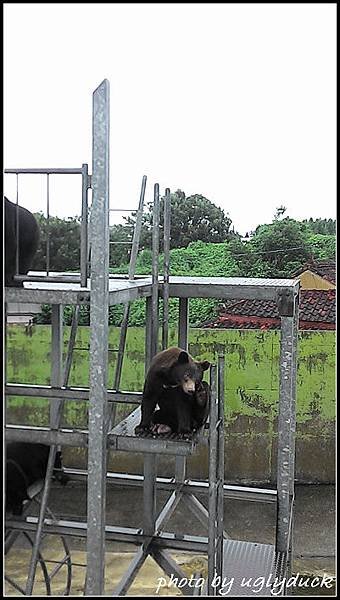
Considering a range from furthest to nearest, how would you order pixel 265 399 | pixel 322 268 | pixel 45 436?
pixel 322 268 < pixel 265 399 < pixel 45 436

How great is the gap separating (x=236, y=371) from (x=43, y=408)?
2.03 metres

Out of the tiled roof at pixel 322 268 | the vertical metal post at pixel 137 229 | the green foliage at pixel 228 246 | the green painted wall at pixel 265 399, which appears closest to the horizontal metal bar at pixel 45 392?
the vertical metal post at pixel 137 229

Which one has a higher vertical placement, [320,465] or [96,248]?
[96,248]

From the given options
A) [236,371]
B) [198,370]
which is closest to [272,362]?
A: [236,371]

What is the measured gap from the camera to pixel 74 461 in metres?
2.13

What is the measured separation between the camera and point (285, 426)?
83.3 inches

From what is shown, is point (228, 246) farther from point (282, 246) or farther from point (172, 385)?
point (172, 385)

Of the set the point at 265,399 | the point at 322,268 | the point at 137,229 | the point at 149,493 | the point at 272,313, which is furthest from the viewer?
the point at 322,268

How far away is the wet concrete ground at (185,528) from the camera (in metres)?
1.82

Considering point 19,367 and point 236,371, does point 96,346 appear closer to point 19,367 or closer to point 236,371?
point 19,367

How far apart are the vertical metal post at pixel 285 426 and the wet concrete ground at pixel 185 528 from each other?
484 mm

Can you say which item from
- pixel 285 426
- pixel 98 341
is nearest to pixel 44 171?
pixel 98 341

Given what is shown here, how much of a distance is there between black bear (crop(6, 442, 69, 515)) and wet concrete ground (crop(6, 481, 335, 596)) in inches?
4.9

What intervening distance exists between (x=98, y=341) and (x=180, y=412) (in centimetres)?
42
